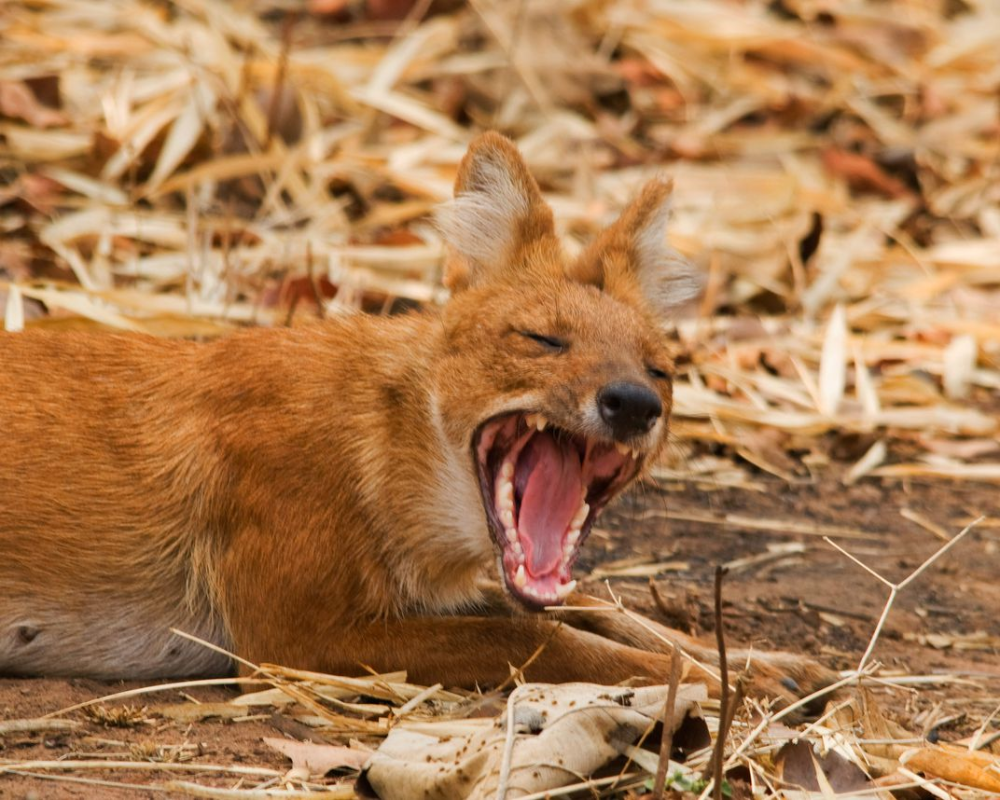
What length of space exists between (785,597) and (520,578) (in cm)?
178

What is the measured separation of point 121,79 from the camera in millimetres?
9102

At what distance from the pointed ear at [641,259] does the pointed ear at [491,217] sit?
0.69 feet

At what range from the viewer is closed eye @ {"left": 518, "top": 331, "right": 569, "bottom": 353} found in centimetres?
479

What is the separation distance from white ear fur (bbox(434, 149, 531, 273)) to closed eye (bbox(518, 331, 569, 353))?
0.56m

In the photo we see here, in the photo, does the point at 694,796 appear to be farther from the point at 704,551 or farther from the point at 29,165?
the point at 29,165

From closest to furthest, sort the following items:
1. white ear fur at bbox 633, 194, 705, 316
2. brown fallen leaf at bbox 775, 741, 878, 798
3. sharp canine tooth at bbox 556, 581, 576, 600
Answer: brown fallen leaf at bbox 775, 741, 878, 798, sharp canine tooth at bbox 556, 581, 576, 600, white ear fur at bbox 633, 194, 705, 316

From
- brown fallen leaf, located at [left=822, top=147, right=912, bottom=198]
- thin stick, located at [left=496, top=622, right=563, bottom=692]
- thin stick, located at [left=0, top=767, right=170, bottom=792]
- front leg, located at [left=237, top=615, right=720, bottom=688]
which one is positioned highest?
thin stick, located at [left=0, top=767, right=170, bottom=792]

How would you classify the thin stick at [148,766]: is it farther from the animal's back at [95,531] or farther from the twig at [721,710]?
the twig at [721,710]

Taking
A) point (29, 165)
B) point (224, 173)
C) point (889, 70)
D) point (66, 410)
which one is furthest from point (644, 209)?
point (889, 70)

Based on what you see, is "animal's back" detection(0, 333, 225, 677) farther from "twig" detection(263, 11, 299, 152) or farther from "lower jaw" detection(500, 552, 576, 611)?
"twig" detection(263, 11, 299, 152)

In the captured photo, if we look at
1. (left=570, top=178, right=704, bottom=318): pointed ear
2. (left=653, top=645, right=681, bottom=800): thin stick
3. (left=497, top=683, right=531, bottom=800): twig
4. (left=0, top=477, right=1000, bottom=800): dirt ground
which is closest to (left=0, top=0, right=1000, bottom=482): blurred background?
(left=0, top=477, right=1000, bottom=800): dirt ground

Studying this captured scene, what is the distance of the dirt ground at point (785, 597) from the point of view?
406 cm

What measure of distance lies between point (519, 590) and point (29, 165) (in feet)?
16.7

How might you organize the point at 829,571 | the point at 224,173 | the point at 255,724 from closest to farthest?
the point at 255,724 < the point at 829,571 < the point at 224,173
